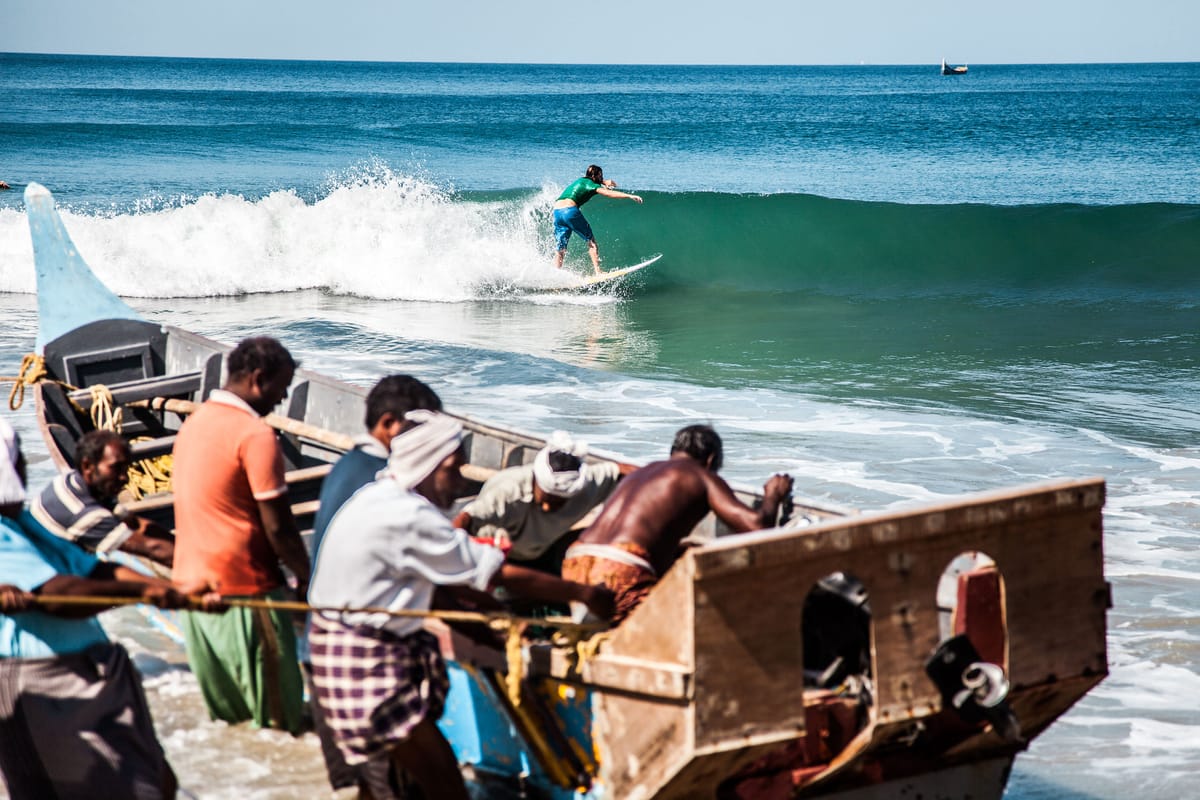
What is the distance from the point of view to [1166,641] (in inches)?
246

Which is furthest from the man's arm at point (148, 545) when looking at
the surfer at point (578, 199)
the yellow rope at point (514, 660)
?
the surfer at point (578, 199)

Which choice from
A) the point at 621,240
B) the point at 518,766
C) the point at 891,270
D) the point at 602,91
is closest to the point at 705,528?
the point at 518,766

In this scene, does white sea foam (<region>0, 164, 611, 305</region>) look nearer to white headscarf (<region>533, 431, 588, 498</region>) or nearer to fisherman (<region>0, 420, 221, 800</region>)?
white headscarf (<region>533, 431, 588, 498</region>)

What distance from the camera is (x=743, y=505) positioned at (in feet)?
13.6

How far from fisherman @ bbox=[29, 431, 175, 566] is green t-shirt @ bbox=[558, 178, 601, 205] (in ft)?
40.9

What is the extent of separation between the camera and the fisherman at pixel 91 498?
408 centimetres

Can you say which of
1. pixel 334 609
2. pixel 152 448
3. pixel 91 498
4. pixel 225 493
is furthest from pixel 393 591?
pixel 152 448

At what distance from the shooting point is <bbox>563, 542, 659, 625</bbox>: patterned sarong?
4047mm

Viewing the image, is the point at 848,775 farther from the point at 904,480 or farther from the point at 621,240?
the point at 621,240

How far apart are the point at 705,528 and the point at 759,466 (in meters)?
4.21

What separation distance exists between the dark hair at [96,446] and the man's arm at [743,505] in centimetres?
190

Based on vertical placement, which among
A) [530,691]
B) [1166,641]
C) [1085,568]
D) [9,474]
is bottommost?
[1166,641]

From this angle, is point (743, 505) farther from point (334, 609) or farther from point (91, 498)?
point (91, 498)

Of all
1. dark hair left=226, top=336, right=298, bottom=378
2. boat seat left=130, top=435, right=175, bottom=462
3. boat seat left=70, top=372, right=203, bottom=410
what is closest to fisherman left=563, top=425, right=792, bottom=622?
dark hair left=226, top=336, right=298, bottom=378
